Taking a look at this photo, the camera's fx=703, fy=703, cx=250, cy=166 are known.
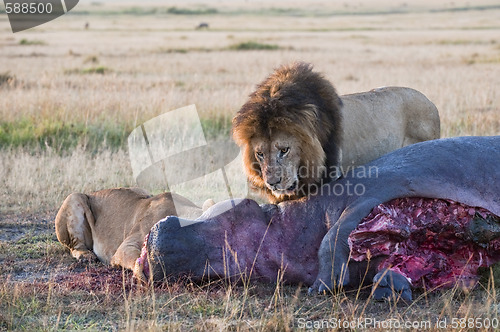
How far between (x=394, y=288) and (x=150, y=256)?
1642 mm

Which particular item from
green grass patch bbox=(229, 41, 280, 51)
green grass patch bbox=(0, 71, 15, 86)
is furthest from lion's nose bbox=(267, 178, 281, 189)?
green grass patch bbox=(229, 41, 280, 51)

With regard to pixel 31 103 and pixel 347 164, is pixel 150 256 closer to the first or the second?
pixel 347 164

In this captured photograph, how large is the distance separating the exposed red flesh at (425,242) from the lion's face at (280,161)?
0.65m

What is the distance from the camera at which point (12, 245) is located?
249 inches

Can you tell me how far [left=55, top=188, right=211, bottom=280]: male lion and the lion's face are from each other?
104 cm

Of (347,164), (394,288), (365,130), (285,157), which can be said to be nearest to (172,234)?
(285,157)

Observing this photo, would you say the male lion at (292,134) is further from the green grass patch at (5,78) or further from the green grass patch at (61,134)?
the green grass patch at (5,78)

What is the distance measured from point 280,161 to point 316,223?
0.51m

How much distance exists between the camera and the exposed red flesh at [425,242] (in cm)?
462

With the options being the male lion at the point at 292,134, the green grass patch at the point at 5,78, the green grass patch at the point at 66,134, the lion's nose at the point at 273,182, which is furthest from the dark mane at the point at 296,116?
the green grass patch at the point at 5,78

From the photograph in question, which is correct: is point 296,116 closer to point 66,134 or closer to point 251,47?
point 66,134

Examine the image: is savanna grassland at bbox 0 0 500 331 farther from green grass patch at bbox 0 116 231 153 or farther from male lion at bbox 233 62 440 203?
male lion at bbox 233 62 440 203

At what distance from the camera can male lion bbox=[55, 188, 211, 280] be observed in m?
5.91

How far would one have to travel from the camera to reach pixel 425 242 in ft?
15.7
